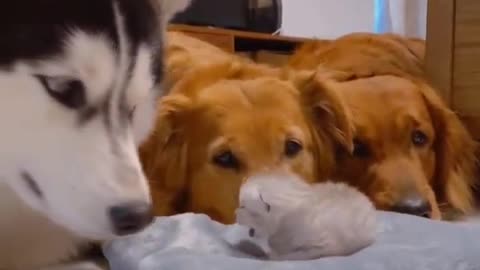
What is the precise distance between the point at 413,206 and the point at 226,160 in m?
0.35

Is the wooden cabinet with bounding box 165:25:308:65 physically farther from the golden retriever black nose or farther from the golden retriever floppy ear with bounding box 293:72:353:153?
the golden retriever black nose

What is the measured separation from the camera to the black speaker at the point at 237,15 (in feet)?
8.52

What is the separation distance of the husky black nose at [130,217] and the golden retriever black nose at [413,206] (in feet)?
1.94

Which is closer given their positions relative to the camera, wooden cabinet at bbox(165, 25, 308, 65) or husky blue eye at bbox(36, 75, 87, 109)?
husky blue eye at bbox(36, 75, 87, 109)

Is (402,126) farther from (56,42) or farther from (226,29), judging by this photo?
(226,29)

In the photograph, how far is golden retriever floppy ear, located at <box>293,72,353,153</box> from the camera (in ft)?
4.80

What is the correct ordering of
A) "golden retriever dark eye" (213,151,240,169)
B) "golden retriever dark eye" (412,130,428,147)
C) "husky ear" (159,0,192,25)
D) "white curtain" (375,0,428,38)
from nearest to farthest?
"husky ear" (159,0,192,25)
"golden retriever dark eye" (213,151,240,169)
"golden retriever dark eye" (412,130,428,147)
"white curtain" (375,0,428,38)

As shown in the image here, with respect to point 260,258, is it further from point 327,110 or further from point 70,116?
point 327,110

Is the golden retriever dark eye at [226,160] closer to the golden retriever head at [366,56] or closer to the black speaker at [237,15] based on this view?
the golden retriever head at [366,56]

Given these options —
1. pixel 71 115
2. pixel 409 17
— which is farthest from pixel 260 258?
pixel 409 17

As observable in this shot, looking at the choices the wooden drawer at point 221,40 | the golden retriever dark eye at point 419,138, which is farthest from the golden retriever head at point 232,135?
the wooden drawer at point 221,40

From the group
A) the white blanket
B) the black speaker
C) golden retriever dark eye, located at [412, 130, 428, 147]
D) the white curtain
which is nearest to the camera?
the white blanket

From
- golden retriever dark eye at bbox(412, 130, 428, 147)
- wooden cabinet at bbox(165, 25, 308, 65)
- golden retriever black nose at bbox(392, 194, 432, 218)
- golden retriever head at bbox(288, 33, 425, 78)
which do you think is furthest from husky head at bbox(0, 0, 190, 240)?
wooden cabinet at bbox(165, 25, 308, 65)

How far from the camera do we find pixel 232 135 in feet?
4.30
